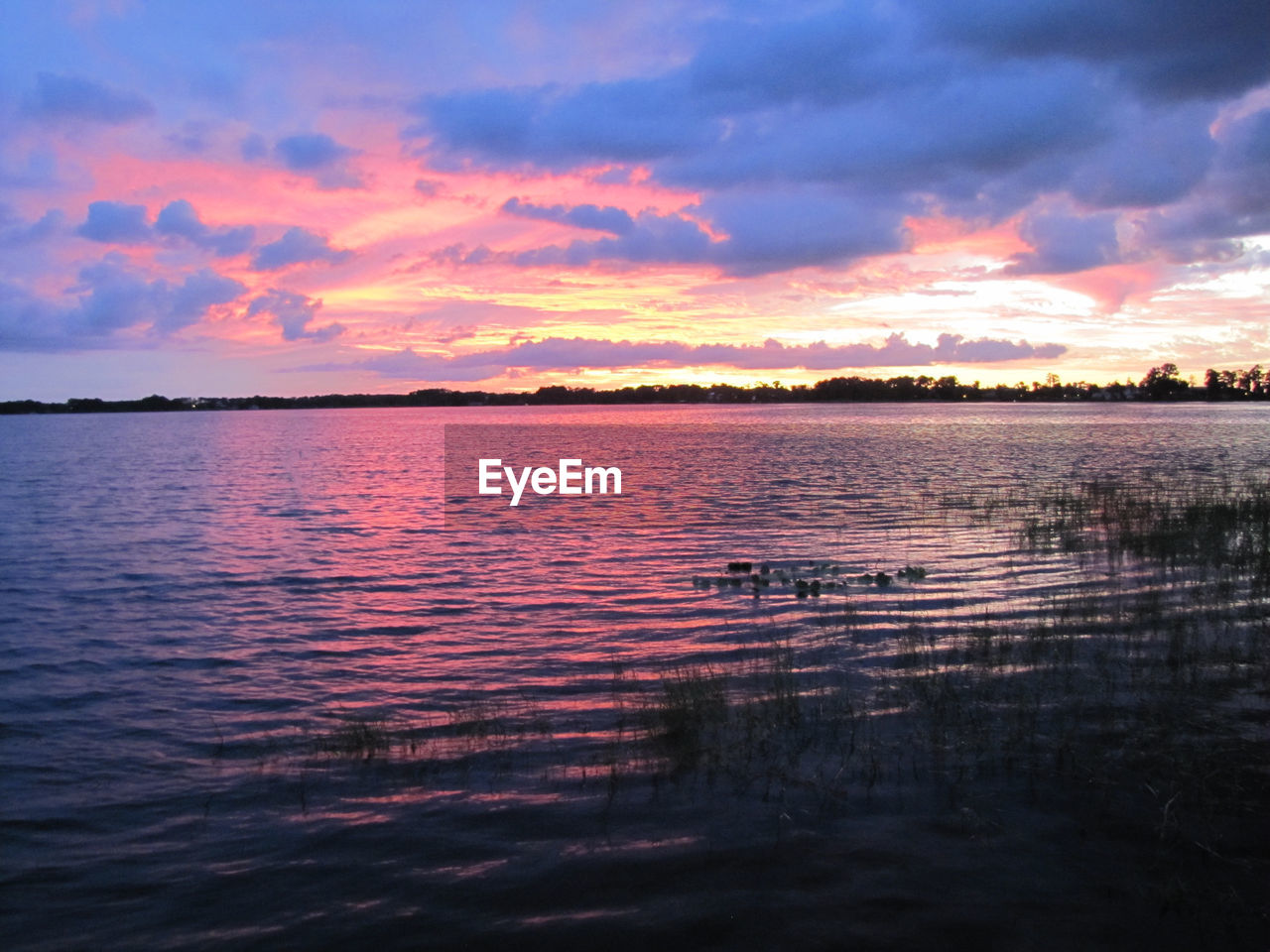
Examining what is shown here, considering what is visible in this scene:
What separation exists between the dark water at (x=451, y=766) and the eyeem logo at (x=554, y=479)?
50.9ft

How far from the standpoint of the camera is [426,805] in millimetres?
9656

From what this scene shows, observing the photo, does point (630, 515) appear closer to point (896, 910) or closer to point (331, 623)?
point (331, 623)

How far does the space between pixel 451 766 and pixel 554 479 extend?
43504mm

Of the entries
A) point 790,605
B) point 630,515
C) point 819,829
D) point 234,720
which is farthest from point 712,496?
point 819,829

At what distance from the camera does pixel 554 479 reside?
177 feet

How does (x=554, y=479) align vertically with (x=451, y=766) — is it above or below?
above

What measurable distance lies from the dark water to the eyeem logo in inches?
611

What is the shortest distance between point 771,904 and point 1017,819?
2.87m

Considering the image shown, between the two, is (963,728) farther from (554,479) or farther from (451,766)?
(554,479)

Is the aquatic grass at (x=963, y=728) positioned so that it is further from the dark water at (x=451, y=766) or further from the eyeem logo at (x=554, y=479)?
the eyeem logo at (x=554, y=479)

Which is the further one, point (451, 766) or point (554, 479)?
point (554, 479)

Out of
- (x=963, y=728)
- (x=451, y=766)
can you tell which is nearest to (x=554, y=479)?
(x=451, y=766)

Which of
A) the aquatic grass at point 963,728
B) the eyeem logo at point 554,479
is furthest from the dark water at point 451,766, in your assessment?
the eyeem logo at point 554,479

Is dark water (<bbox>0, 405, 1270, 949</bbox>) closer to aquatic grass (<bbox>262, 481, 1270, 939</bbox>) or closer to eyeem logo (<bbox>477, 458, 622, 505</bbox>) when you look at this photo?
aquatic grass (<bbox>262, 481, 1270, 939</bbox>)
